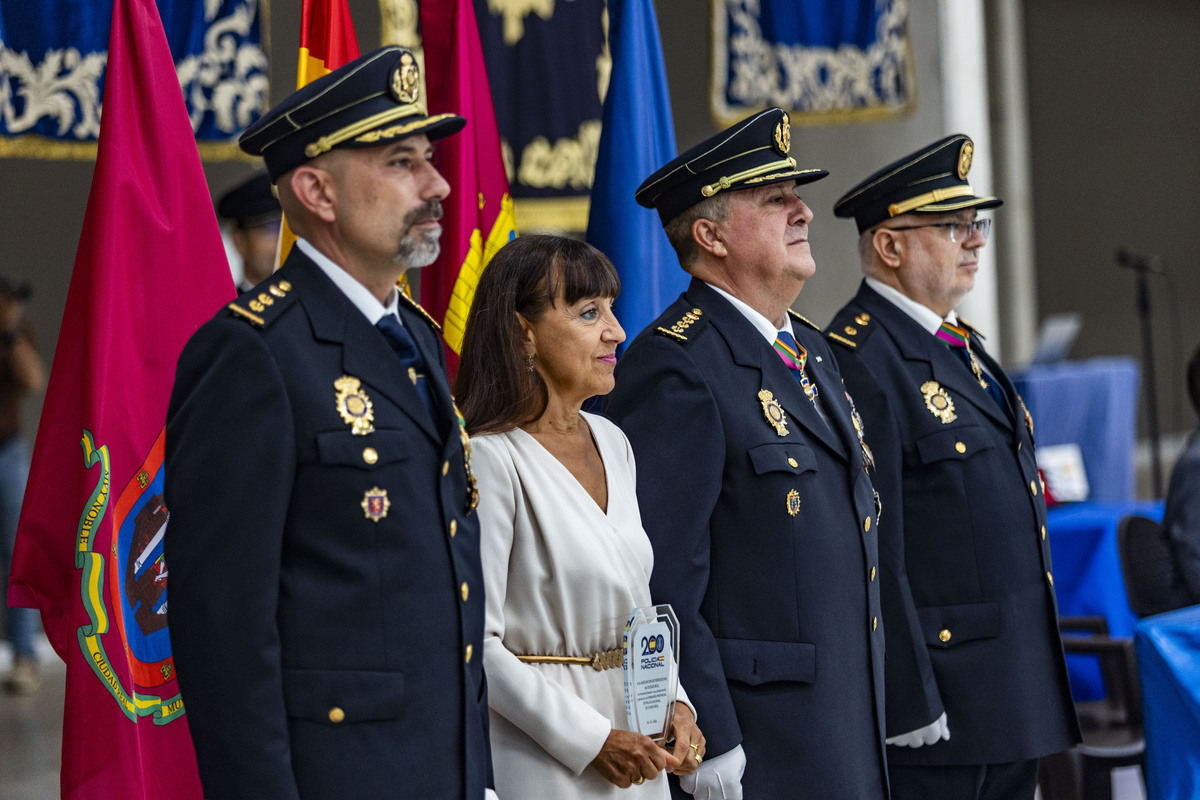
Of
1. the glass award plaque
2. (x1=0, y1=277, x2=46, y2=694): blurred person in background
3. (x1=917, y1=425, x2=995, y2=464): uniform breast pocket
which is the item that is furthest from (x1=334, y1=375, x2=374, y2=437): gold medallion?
(x1=0, y1=277, x2=46, y2=694): blurred person in background

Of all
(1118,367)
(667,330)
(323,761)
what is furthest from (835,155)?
(323,761)

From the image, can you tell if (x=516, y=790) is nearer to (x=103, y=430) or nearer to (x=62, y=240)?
(x=103, y=430)

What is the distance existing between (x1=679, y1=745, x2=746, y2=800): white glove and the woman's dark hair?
57cm

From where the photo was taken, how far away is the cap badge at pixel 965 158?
2.72 metres

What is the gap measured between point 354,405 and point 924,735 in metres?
1.31

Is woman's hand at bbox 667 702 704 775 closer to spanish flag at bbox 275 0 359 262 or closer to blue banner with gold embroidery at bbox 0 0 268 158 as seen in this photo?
spanish flag at bbox 275 0 359 262

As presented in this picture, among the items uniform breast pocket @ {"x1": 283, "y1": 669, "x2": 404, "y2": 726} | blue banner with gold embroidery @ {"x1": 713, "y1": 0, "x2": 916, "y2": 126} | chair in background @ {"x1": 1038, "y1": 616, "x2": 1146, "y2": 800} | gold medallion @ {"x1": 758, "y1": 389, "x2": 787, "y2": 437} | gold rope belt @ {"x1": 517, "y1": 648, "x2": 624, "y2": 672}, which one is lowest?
chair in background @ {"x1": 1038, "y1": 616, "x2": 1146, "y2": 800}

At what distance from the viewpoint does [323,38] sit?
2.44m

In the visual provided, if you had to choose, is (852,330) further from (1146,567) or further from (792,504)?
(1146,567)

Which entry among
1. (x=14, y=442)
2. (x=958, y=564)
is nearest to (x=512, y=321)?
(x=958, y=564)

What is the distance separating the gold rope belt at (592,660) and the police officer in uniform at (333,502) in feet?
0.53

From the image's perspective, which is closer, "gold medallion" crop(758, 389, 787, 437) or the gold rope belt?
the gold rope belt

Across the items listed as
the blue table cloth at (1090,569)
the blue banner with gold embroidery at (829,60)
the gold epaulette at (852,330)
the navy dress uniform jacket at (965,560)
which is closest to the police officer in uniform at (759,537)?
the navy dress uniform jacket at (965,560)

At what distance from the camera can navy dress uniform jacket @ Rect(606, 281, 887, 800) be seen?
6.58 feet
